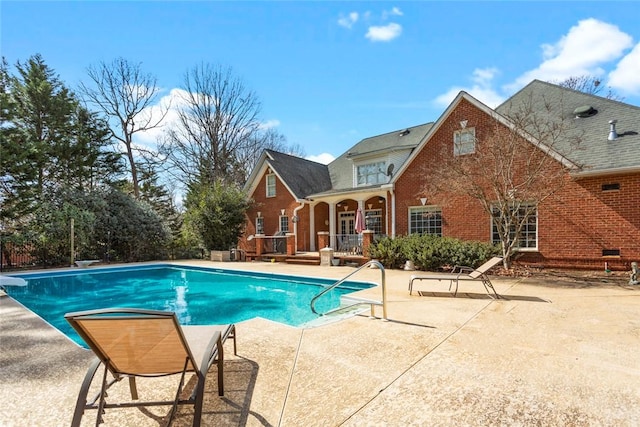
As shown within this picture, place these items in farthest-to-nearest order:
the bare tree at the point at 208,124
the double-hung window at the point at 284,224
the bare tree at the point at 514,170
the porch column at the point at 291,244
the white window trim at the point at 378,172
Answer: the bare tree at the point at 208,124 → the double-hung window at the point at 284,224 → the white window trim at the point at 378,172 → the porch column at the point at 291,244 → the bare tree at the point at 514,170

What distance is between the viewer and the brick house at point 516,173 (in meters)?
11.0

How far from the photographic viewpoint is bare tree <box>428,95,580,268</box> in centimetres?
1088

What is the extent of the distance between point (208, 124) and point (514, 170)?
2264 centimetres

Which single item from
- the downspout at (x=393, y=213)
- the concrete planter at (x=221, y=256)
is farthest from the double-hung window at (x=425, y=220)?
the concrete planter at (x=221, y=256)

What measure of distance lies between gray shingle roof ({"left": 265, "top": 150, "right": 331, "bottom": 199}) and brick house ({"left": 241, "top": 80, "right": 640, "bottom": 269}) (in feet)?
0.38

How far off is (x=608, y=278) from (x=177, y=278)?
51.3 ft

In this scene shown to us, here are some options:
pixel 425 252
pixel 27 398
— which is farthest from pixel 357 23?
pixel 27 398

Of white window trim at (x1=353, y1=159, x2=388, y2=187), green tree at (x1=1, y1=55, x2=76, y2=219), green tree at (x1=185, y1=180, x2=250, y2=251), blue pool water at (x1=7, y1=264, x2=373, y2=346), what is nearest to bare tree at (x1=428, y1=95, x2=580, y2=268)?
white window trim at (x1=353, y1=159, x2=388, y2=187)

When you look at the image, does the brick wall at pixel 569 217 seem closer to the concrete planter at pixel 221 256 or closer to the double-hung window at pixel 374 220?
the double-hung window at pixel 374 220

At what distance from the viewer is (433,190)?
13531mm

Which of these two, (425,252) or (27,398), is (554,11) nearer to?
(425,252)

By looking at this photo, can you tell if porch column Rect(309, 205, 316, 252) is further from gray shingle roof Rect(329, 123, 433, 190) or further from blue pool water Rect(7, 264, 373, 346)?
blue pool water Rect(7, 264, 373, 346)

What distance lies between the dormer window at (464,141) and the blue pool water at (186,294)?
7726 mm

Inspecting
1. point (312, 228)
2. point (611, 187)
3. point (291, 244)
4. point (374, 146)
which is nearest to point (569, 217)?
point (611, 187)
